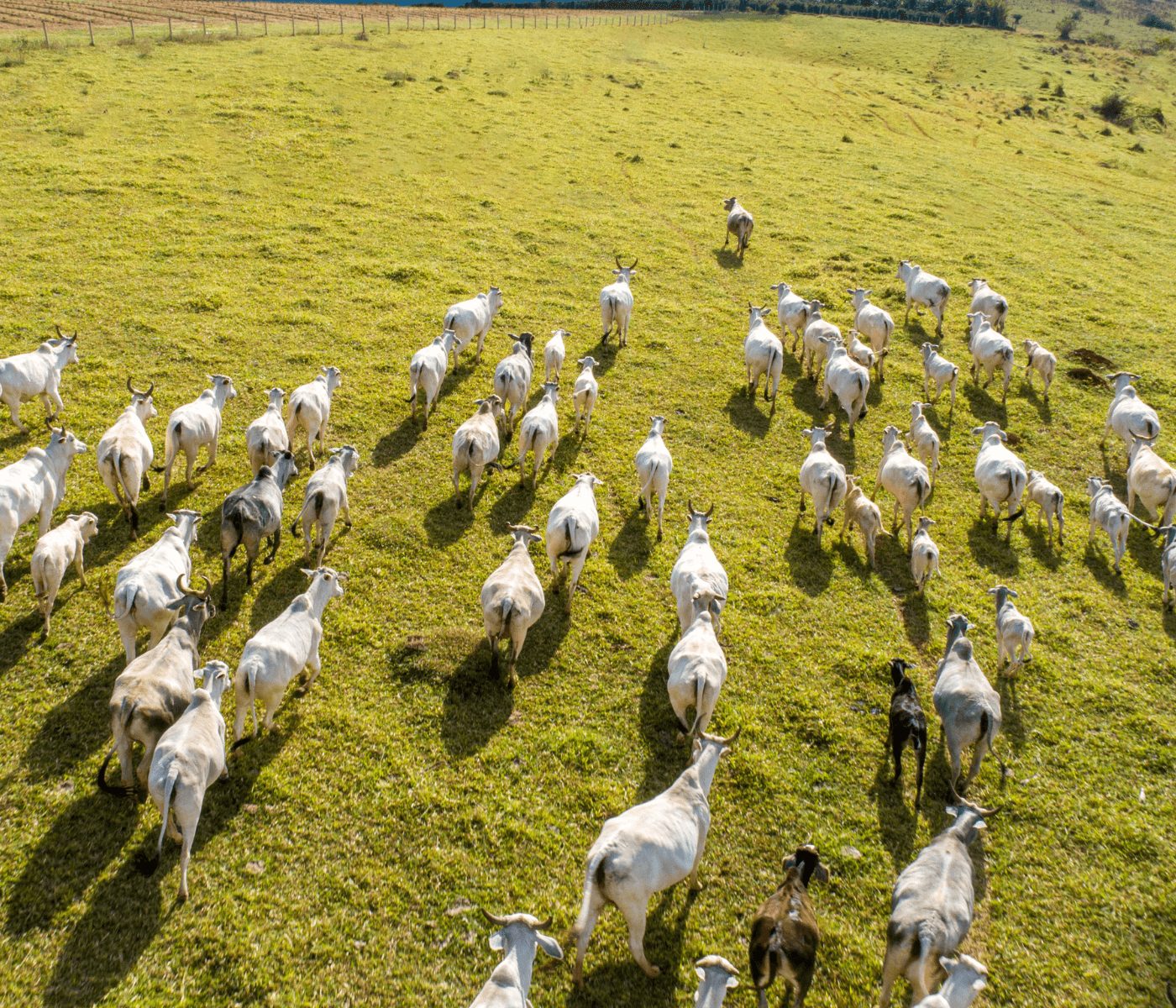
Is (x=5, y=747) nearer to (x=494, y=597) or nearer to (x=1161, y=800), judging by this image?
(x=494, y=597)

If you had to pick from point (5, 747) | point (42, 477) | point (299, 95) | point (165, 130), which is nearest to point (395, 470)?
point (42, 477)

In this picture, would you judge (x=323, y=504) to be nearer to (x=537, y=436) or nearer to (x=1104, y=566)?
(x=537, y=436)

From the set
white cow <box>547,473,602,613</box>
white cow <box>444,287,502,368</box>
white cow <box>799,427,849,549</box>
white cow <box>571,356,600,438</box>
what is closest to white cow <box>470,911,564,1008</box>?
white cow <box>547,473,602,613</box>

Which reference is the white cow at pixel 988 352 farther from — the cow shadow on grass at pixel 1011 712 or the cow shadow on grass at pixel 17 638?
the cow shadow on grass at pixel 17 638

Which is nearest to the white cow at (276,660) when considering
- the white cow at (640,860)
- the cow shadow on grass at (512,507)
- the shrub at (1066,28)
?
the cow shadow on grass at (512,507)

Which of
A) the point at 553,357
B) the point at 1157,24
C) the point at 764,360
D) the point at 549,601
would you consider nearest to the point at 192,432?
the point at 549,601

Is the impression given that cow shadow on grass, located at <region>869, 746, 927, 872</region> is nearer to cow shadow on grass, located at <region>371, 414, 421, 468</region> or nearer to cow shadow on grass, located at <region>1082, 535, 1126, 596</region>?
cow shadow on grass, located at <region>1082, 535, 1126, 596</region>

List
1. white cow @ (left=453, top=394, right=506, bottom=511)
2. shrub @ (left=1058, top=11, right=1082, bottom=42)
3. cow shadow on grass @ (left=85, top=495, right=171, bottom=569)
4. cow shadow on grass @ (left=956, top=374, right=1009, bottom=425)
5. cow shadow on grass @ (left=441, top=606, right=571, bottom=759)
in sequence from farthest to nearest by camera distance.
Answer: shrub @ (left=1058, top=11, right=1082, bottom=42)
cow shadow on grass @ (left=956, top=374, right=1009, bottom=425)
white cow @ (left=453, top=394, right=506, bottom=511)
cow shadow on grass @ (left=85, top=495, right=171, bottom=569)
cow shadow on grass @ (left=441, top=606, right=571, bottom=759)
